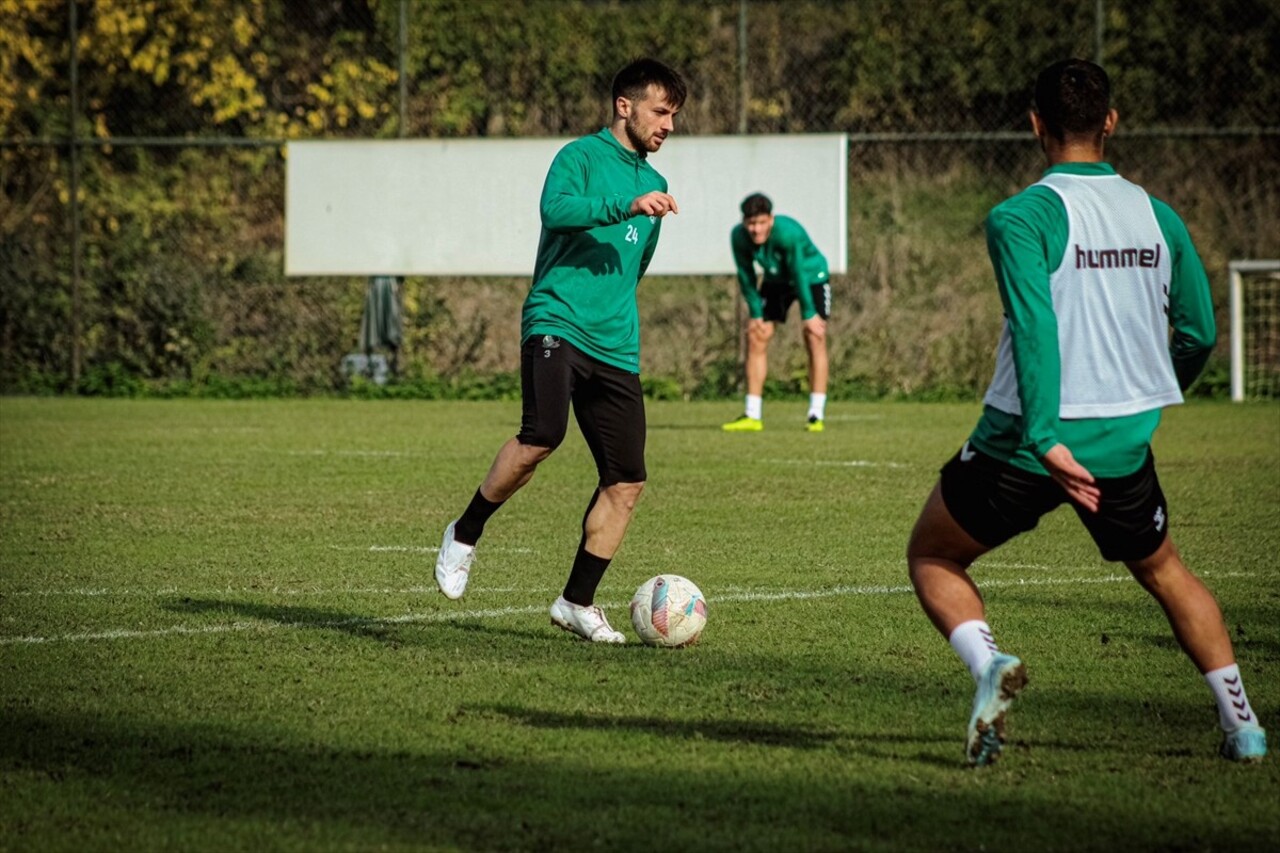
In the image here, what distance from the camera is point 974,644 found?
14.2 feet

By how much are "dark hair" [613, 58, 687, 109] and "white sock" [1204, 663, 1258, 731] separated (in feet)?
9.29

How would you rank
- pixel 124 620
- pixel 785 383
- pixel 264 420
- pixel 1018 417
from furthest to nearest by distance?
pixel 785 383
pixel 264 420
pixel 124 620
pixel 1018 417

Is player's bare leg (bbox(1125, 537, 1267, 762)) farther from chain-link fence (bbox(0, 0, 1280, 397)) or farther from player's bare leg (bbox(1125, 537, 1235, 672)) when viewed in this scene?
chain-link fence (bbox(0, 0, 1280, 397))

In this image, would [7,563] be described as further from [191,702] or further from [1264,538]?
[1264,538]

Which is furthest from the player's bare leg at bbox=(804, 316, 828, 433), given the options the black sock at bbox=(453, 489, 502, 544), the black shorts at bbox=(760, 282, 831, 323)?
the black sock at bbox=(453, 489, 502, 544)

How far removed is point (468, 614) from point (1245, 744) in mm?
3106

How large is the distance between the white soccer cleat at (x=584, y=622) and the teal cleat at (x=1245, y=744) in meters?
2.32

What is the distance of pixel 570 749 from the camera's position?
14.8 ft

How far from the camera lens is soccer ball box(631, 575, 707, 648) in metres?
5.93

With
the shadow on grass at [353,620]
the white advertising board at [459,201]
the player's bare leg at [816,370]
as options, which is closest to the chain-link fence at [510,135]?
the white advertising board at [459,201]

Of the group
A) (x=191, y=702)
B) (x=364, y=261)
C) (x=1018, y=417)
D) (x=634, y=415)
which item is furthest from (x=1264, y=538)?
(x=364, y=261)

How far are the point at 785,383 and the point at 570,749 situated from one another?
Result: 667 inches

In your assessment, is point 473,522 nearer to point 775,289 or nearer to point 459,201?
point 775,289

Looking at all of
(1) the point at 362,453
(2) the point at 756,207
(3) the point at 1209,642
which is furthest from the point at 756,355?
(3) the point at 1209,642
